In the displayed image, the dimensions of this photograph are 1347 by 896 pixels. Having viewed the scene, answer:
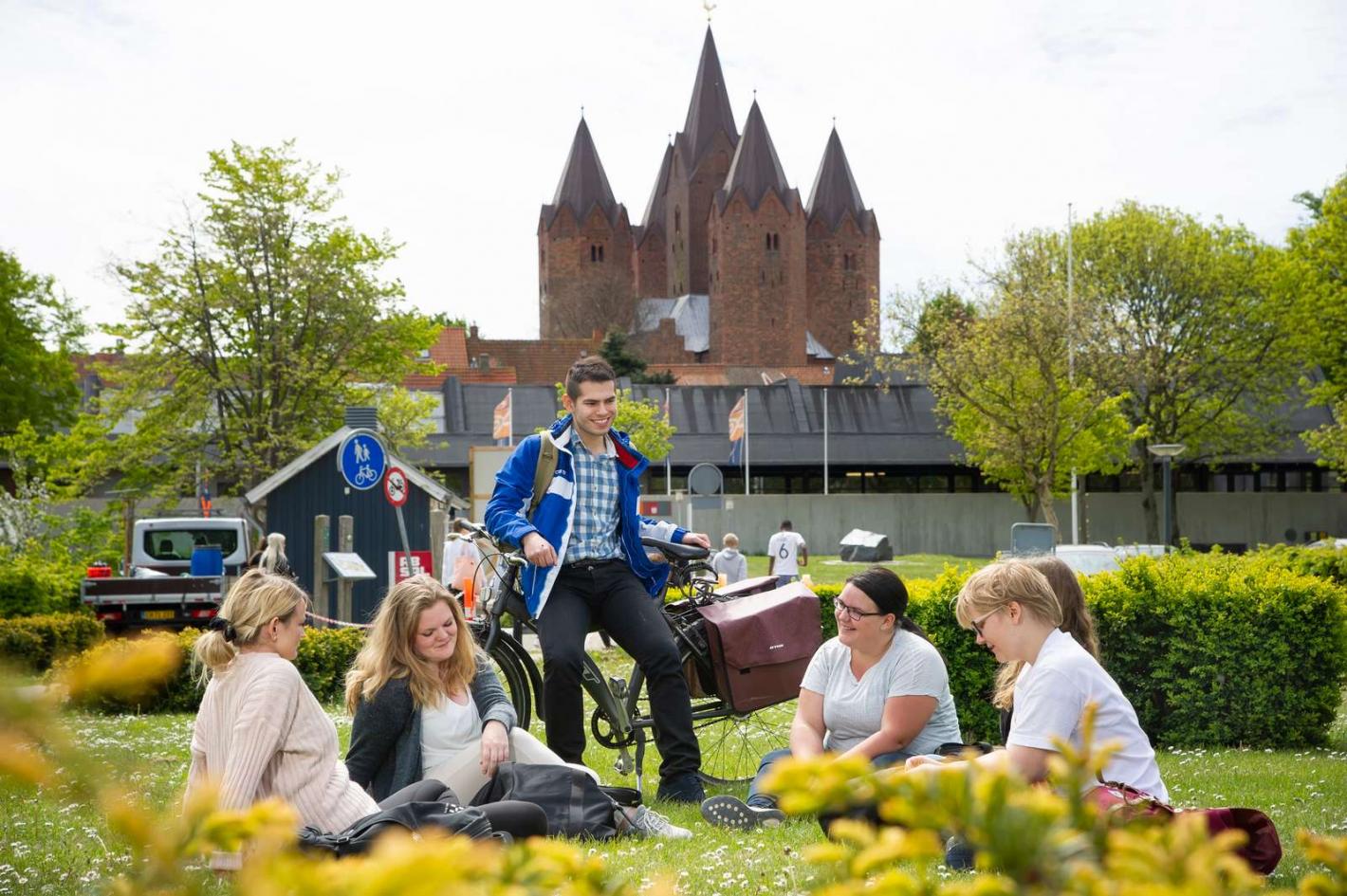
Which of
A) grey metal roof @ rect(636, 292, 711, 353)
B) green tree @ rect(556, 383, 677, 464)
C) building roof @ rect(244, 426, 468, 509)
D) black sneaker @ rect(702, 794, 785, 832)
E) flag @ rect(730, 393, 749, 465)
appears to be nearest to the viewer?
black sneaker @ rect(702, 794, 785, 832)

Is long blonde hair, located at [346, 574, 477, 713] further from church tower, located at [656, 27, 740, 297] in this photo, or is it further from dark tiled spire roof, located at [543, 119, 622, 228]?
dark tiled spire roof, located at [543, 119, 622, 228]

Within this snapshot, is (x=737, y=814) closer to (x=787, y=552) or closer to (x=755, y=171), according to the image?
(x=787, y=552)

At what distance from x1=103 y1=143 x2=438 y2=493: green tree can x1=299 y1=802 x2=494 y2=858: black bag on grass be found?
2548 centimetres

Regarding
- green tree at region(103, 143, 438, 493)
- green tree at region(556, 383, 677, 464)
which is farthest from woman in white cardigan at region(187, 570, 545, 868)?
green tree at region(556, 383, 677, 464)

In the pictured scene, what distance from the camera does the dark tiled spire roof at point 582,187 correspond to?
107 meters

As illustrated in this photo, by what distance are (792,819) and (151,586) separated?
13463 millimetres

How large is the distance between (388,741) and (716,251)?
95545mm

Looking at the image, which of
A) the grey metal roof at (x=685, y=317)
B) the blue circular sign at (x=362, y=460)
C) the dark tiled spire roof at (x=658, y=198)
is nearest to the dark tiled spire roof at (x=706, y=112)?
the dark tiled spire roof at (x=658, y=198)

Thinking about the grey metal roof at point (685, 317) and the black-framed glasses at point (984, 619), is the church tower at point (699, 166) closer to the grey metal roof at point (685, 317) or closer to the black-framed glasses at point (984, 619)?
the grey metal roof at point (685, 317)

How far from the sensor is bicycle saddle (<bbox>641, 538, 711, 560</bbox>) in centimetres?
697

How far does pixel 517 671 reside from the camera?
22.8 ft

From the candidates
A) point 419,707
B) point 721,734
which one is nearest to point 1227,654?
point 721,734

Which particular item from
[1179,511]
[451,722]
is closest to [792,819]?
[451,722]

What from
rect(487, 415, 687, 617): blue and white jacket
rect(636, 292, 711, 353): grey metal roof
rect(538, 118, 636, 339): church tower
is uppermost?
rect(538, 118, 636, 339): church tower
